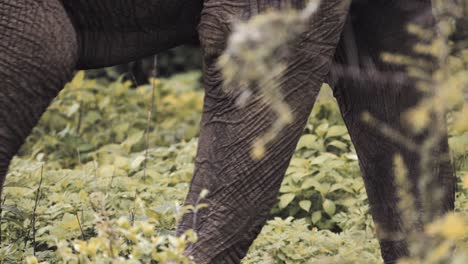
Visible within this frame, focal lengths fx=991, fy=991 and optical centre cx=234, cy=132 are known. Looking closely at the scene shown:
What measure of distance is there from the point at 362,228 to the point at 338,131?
1.14 metres

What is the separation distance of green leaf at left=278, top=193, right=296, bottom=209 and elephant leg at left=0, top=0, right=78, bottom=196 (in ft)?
6.87

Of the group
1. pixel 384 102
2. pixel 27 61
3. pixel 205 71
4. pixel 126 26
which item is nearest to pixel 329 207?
pixel 384 102

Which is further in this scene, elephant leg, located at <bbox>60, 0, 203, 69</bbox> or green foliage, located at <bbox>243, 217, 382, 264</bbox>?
green foliage, located at <bbox>243, 217, 382, 264</bbox>

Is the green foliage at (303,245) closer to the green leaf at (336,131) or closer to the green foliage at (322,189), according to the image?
the green foliage at (322,189)

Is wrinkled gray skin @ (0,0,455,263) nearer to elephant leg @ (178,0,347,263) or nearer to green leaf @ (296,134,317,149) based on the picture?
elephant leg @ (178,0,347,263)

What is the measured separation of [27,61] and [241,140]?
0.75 meters

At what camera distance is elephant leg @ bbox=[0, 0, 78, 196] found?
3145 millimetres

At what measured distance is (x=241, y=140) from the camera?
3.32 m

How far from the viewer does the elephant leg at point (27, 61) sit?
314 centimetres

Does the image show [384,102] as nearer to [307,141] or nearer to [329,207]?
[329,207]

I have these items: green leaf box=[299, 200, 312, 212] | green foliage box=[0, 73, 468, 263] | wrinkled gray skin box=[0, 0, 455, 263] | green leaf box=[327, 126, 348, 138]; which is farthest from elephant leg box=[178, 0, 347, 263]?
green leaf box=[327, 126, 348, 138]

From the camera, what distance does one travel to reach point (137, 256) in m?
3.03

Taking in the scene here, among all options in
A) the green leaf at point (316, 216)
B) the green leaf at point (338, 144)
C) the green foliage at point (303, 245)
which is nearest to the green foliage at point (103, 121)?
the green leaf at point (338, 144)

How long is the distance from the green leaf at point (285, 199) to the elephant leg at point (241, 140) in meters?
1.73
